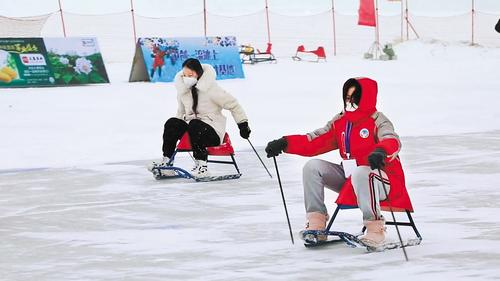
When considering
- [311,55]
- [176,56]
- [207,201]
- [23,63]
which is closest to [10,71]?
[23,63]

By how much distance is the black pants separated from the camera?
27.6ft

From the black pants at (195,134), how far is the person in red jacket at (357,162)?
3288mm

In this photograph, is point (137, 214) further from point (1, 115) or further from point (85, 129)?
point (1, 115)

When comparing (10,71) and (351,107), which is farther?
(10,71)

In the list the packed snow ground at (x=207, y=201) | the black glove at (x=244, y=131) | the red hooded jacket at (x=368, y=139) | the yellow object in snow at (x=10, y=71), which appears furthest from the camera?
the yellow object in snow at (x=10, y=71)

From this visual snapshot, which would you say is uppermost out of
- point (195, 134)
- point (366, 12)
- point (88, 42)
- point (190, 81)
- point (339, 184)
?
point (339, 184)

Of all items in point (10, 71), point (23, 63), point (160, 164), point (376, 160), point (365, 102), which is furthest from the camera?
point (23, 63)

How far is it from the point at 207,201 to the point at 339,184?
7.11 feet

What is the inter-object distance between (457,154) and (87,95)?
32.9 feet

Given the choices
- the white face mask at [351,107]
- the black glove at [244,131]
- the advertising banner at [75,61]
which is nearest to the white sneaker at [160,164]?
the black glove at [244,131]

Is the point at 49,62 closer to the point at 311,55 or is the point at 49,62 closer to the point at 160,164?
the point at 160,164

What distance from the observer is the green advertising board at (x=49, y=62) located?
19500 millimetres

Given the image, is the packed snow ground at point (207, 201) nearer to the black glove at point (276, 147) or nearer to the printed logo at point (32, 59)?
the black glove at point (276, 147)

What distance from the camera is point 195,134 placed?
27.5ft
